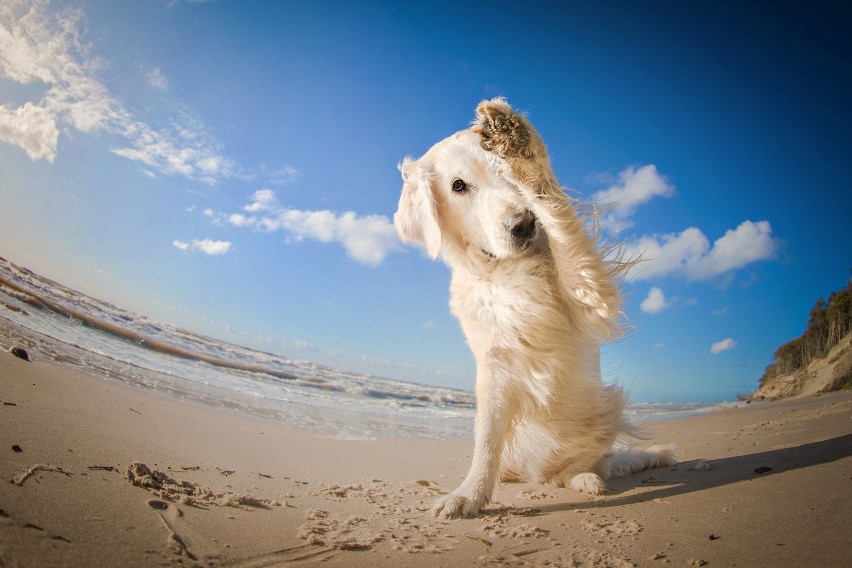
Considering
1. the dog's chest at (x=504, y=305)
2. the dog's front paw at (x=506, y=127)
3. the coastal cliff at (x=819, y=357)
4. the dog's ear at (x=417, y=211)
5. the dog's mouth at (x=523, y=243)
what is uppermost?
the coastal cliff at (x=819, y=357)

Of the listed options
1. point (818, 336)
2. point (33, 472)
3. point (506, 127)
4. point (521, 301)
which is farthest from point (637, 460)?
point (818, 336)

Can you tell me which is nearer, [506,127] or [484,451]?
[484,451]

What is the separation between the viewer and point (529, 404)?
3111 mm

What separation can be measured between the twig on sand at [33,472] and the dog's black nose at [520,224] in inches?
110

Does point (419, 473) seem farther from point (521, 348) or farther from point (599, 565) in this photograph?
point (599, 565)

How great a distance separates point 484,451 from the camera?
9.12 ft

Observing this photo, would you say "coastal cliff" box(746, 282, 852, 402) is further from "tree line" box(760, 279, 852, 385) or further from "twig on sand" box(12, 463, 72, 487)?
"twig on sand" box(12, 463, 72, 487)

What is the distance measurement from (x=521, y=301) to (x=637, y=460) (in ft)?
6.60

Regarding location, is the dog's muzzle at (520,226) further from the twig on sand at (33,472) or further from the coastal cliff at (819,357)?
the coastal cliff at (819,357)

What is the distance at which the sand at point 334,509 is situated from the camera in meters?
1.55

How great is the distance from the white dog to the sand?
298mm

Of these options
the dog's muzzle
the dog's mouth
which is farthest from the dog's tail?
the dog's muzzle

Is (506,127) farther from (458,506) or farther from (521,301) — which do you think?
(458,506)

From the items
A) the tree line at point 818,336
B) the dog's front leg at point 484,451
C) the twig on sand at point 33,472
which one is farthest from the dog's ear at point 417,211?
the tree line at point 818,336
